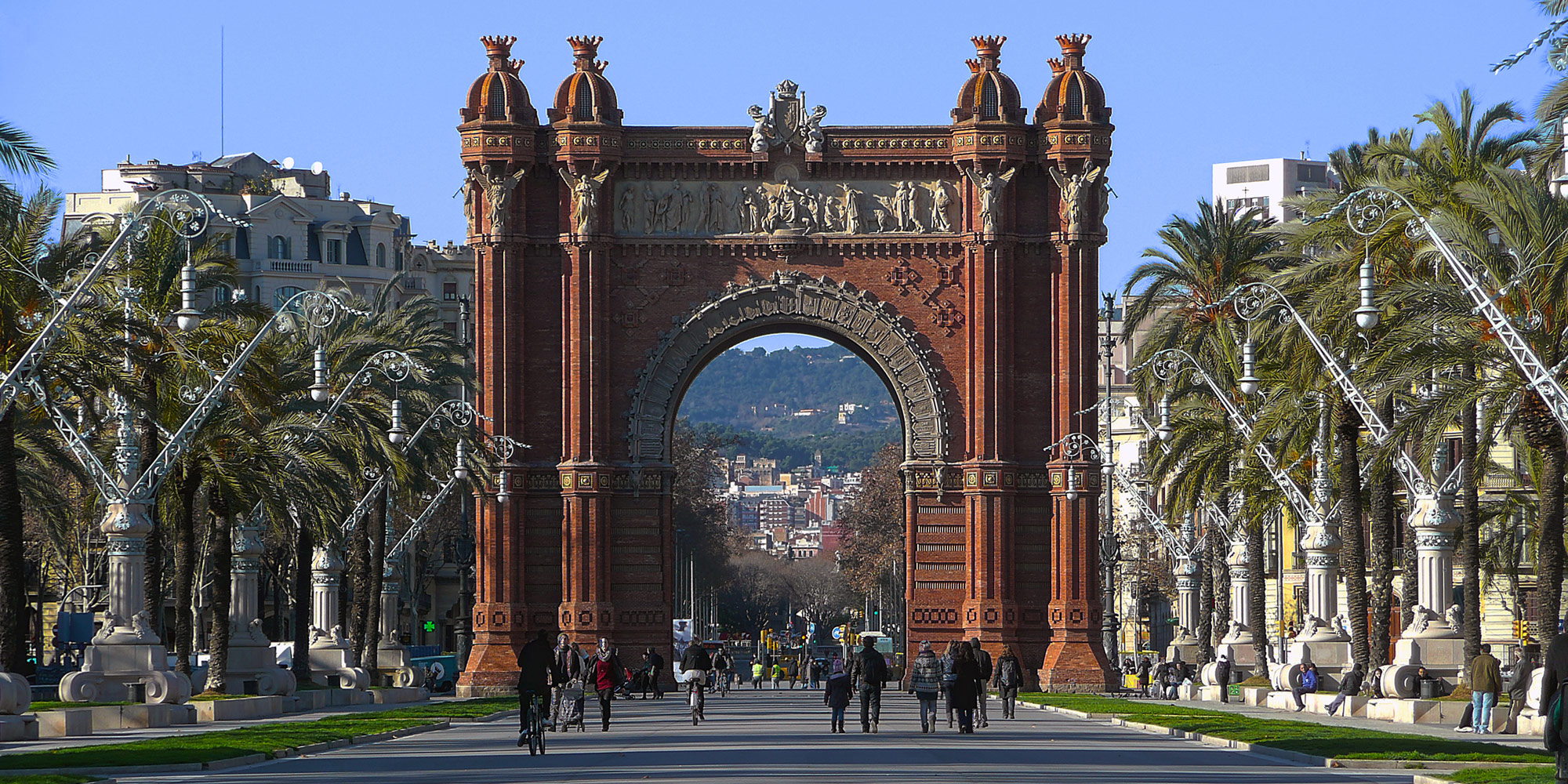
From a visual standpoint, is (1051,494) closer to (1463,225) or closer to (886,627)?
(1463,225)

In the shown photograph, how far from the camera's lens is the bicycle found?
2938cm

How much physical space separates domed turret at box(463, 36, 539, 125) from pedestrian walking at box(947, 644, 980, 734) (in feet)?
85.4

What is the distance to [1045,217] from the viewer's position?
59.3m

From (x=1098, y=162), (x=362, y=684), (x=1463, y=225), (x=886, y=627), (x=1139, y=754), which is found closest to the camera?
(x=1139, y=754)

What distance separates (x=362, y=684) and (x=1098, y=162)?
73.5 ft

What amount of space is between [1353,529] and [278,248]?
71.4 m

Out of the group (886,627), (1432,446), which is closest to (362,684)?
(1432,446)

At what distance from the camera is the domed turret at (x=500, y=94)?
5888 cm

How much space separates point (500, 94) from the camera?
58938mm

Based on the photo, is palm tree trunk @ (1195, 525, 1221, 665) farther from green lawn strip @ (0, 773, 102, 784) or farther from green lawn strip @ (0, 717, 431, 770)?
green lawn strip @ (0, 773, 102, 784)

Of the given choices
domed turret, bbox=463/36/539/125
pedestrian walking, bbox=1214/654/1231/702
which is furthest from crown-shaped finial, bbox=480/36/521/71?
pedestrian walking, bbox=1214/654/1231/702

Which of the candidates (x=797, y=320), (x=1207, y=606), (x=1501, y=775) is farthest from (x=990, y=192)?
(x=1501, y=775)

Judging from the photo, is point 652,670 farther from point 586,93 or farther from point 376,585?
point 586,93

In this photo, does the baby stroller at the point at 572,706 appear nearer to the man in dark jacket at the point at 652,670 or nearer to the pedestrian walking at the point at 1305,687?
the pedestrian walking at the point at 1305,687
